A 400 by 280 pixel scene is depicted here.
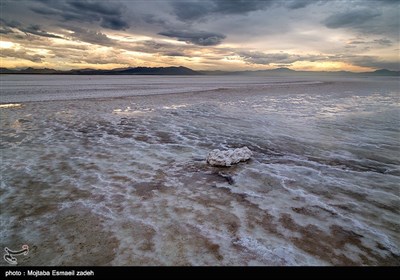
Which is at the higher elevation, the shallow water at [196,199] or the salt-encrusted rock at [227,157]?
the salt-encrusted rock at [227,157]

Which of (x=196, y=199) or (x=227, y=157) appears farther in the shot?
(x=227, y=157)

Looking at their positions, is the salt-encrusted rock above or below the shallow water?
above

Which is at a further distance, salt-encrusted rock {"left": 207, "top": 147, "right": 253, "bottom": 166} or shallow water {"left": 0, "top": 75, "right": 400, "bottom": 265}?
salt-encrusted rock {"left": 207, "top": 147, "right": 253, "bottom": 166}

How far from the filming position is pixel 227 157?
686cm

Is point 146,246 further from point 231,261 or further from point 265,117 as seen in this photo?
point 265,117

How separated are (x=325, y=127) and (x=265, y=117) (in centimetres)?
340

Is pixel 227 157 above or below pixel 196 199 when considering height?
above

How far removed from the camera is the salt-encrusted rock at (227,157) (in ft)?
22.1

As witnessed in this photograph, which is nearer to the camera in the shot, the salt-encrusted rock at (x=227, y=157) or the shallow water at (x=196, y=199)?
the shallow water at (x=196, y=199)

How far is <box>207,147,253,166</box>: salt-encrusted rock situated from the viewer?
22.1 ft

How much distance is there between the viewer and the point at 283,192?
5.34 meters

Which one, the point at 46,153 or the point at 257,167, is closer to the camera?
the point at 257,167

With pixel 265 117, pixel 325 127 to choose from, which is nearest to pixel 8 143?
pixel 265 117
